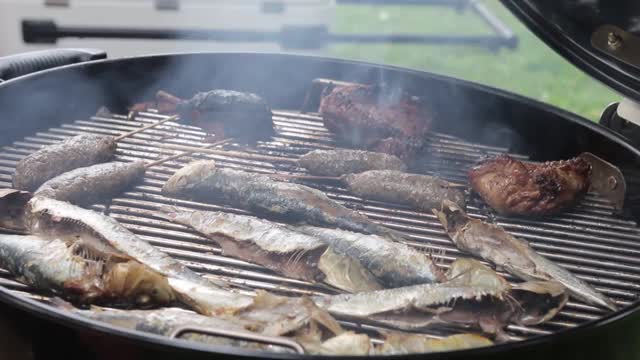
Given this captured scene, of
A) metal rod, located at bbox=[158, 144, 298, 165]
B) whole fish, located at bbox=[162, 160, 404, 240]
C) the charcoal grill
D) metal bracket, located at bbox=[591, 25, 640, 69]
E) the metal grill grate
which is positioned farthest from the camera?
metal rod, located at bbox=[158, 144, 298, 165]

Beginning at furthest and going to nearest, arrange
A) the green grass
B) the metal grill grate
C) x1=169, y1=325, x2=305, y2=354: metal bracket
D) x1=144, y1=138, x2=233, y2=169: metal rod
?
the green grass < x1=144, y1=138, x2=233, y2=169: metal rod < the metal grill grate < x1=169, y1=325, x2=305, y2=354: metal bracket

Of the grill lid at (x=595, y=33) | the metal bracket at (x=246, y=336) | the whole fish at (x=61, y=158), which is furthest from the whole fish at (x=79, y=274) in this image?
the grill lid at (x=595, y=33)

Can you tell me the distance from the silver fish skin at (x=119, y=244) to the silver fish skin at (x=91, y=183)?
20 cm

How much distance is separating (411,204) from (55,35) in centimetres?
340

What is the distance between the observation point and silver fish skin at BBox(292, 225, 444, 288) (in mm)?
2812

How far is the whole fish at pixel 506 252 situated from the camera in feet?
9.28

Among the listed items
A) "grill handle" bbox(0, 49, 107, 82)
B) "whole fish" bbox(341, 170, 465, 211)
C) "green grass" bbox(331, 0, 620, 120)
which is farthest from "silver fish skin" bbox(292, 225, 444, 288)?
"green grass" bbox(331, 0, 620, 120)

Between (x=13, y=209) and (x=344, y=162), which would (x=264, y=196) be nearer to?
(x=344, y=162)

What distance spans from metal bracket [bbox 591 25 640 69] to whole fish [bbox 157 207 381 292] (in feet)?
5.71

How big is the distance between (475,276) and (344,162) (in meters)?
1.21

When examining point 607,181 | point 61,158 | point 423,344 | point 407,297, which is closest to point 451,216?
point 407,297

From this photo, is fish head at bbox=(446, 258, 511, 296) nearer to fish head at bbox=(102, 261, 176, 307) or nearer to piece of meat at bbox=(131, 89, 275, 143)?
fish head at bbox=(102, 261, 176, 307)

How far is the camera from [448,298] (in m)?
2.55

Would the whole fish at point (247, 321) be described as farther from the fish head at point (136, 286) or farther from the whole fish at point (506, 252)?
the whole fish at point (506, 252)
